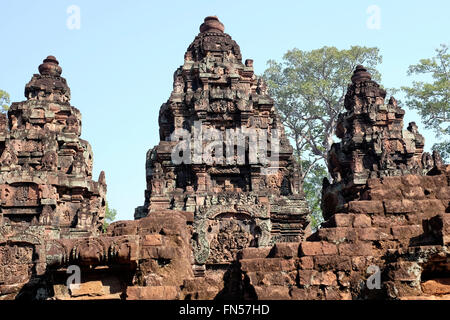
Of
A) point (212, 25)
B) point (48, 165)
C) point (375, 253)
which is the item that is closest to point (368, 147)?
point (212, 25)

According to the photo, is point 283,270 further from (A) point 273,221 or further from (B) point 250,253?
(A) point 273,221

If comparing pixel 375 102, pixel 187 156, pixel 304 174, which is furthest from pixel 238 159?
pixel 304 174

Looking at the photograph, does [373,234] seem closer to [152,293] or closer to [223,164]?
[152,293]

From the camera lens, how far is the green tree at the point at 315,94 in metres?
32.5

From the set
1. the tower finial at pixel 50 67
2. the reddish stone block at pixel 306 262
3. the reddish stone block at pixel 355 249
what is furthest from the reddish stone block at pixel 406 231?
the tower finial at pixel 50 67

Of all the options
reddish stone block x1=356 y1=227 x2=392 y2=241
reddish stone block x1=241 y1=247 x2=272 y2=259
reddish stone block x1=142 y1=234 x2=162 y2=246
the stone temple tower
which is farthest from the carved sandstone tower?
reddish stone block x1=356 y1=227 x2=392 y2=241

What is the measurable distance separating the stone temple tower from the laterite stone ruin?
5 centimetres

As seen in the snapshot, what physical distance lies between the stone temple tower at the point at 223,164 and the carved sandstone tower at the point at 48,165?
3157mm

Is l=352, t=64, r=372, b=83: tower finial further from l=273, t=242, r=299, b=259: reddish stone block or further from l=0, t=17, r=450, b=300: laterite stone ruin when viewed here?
l=273, t=242, r=299, b=259: reddish stone block

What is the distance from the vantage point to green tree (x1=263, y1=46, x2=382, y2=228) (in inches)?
1281

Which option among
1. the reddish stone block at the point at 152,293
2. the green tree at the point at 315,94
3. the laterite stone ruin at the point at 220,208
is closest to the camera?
the laterite stone ruin at the point at 220,208

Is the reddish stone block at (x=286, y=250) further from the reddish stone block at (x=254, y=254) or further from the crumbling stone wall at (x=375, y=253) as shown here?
the reddish stone block at (x=254, y=254)

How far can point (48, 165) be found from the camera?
18656 mm

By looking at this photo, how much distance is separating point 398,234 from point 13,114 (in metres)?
19.3
